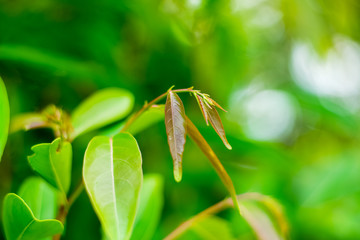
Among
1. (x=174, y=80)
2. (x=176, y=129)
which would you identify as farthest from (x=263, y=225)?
(x=174, y=80)

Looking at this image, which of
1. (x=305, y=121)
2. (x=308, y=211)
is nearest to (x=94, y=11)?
(x=308, y=211)

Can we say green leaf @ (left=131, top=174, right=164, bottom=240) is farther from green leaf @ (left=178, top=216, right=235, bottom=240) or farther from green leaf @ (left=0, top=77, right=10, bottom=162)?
green leaf @ (left=0, top=77, right=10, bottom=162)

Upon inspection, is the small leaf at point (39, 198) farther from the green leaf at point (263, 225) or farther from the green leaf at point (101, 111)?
the green leaf at point (263, 225)

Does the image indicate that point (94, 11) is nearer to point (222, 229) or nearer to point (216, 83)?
point (216, 83)

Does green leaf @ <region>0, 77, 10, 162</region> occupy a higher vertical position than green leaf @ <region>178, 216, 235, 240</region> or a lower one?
higher

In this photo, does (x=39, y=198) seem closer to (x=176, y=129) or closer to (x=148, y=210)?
(x=148, y=210)

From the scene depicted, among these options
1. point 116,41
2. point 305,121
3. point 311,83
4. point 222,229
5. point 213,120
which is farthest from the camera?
point 305,121

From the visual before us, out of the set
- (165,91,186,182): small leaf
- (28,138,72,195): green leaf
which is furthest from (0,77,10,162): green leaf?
(165,91,186,182): small leaf
